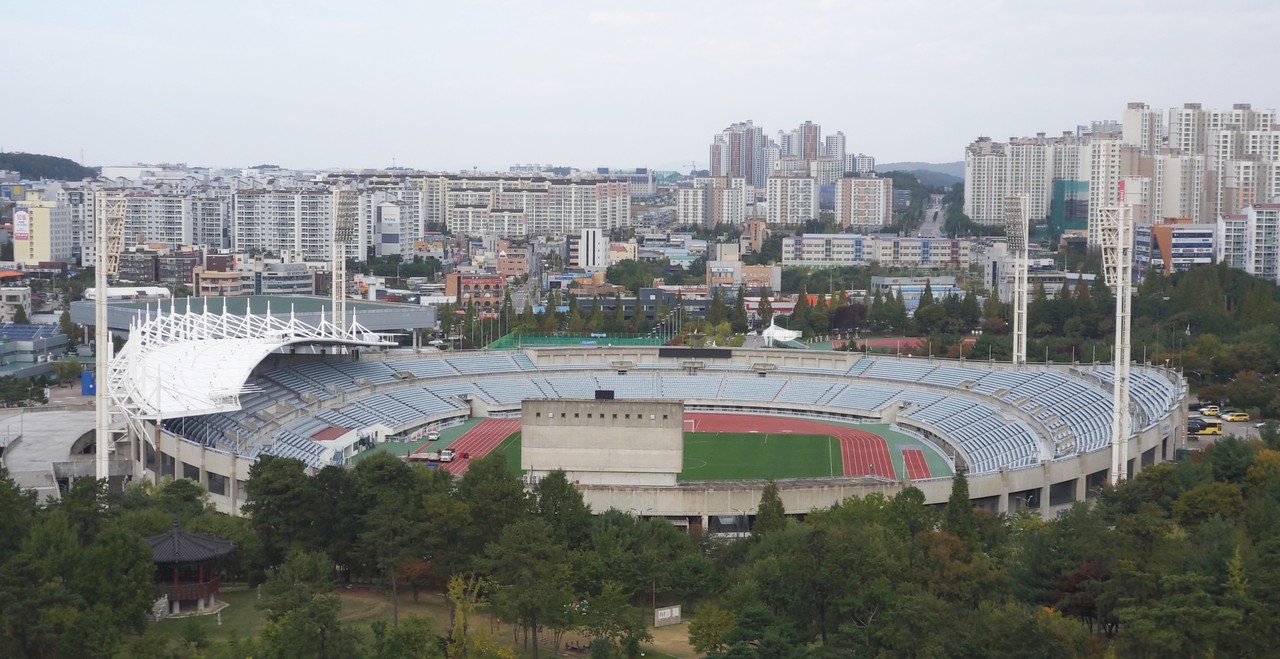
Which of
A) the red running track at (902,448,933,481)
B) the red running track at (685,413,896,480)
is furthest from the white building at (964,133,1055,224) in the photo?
the red running track at (902,448,933,481)

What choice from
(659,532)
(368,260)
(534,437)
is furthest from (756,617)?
(368,260)

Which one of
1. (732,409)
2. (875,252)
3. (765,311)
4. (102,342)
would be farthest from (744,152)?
(102,342)

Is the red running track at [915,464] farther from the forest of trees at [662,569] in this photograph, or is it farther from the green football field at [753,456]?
the forest of trees at [662,569]

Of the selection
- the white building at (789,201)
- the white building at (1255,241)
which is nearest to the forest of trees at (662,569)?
the white building at (1255,241)

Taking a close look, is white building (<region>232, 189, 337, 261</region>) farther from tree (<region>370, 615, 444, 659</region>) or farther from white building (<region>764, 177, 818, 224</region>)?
tree (<region>370, 615, 444, 659</region>)

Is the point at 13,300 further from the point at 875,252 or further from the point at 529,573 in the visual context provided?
the point at 529,573

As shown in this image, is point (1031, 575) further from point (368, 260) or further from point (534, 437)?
point (368, 260)
